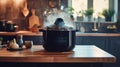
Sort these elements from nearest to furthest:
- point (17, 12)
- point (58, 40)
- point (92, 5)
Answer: point (58, 40) → point (17, 12) → point (92, 5)

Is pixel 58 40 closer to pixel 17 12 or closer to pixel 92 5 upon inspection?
pixel 17 12

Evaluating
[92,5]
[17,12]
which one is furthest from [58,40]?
[92,5]

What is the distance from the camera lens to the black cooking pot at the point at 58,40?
2246 mm

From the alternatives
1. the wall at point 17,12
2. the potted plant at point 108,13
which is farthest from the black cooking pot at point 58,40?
the potted plant at point 108,13

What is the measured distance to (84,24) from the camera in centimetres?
518

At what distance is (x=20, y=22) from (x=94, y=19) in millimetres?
1489

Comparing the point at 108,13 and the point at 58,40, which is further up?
the point at 108,13

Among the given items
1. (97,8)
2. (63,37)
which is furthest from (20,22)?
(63,37)

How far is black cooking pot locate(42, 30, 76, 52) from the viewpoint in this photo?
7.37 feet

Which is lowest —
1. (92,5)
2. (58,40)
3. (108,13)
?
(58,40)

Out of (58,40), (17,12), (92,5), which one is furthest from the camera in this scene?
(92,5)

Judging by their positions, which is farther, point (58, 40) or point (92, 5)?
point (92, 5)

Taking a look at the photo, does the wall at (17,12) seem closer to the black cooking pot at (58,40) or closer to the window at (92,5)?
the window at (92,5)

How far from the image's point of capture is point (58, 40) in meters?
2.24
